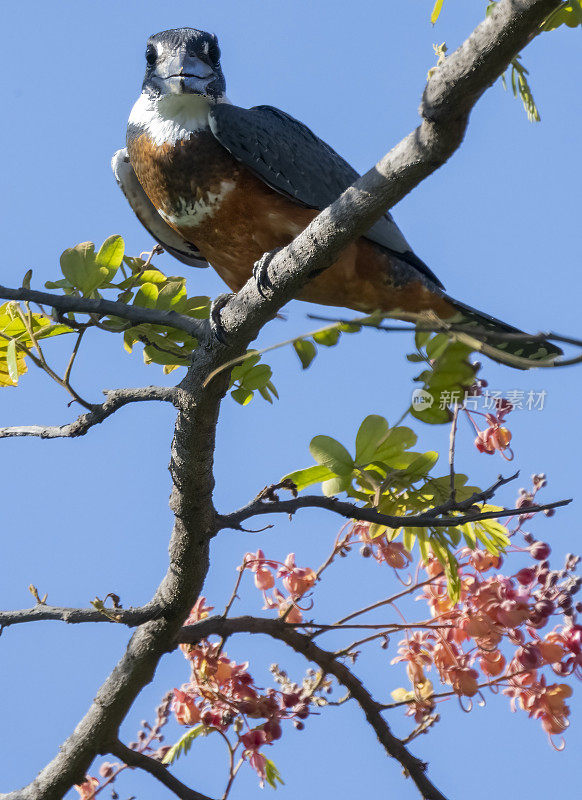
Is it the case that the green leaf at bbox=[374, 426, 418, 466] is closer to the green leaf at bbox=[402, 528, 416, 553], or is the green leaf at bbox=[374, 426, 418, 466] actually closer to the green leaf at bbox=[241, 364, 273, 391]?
the green leaf at bbox=[402, 528, 416, 553]

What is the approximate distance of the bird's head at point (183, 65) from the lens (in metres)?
3.63

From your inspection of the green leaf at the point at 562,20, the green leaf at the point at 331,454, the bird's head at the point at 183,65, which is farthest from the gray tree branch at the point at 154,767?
the bird's head at the point at 183,65

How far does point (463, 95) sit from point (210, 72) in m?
2.28

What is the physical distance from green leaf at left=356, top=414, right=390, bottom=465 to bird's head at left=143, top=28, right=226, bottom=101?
6.12 ft

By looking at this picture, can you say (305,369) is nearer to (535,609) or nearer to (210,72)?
(535,609)

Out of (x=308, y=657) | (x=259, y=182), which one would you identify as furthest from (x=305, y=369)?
(x=259, y=182)

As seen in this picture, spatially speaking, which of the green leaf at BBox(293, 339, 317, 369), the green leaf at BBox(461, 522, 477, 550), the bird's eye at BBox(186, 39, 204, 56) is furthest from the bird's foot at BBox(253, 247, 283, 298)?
the bird's eye at BBox(186, 39, 204, 56)

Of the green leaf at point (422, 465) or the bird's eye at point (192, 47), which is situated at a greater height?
the bird's eye at point (192, 47)

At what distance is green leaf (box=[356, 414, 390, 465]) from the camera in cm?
243

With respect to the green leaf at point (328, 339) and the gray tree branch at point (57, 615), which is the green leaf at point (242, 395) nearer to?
the green leaf at point (328, 339)

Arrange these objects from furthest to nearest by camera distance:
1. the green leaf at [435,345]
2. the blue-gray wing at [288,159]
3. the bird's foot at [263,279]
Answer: the blue-gray wing at [288,159], the bird's foot at [263,279], the green leaf at [435,345]

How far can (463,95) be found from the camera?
5.74ft

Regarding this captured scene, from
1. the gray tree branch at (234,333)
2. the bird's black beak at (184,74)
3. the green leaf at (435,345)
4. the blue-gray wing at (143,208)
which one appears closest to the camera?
the gray tree branch at (234,333)

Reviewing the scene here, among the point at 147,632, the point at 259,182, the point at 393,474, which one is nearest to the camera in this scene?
the point at 393,474
